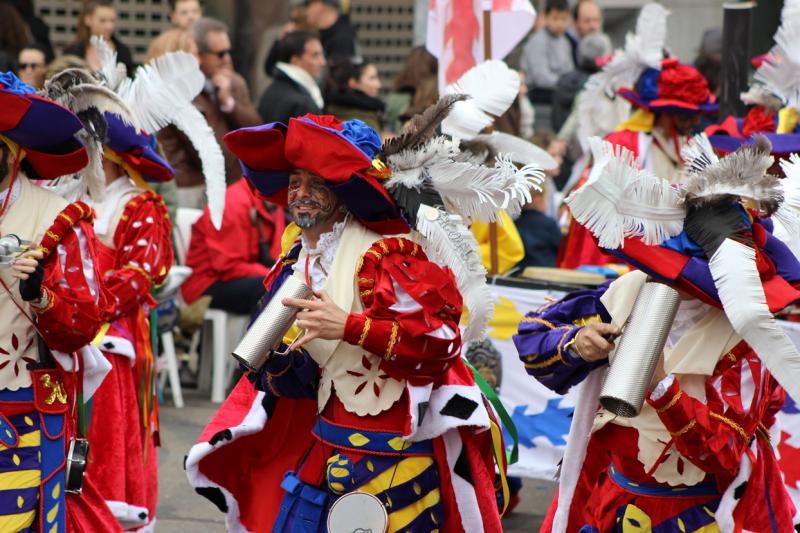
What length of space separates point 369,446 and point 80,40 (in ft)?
22.1

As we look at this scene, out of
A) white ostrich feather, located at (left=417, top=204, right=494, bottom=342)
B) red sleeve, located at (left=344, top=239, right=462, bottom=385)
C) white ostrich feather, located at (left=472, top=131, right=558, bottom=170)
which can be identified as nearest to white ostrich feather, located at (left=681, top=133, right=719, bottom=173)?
white ostrich feather, located at (left=417, top=204, right=494, bottom=342)

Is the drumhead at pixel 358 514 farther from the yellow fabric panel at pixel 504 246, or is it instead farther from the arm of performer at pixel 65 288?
the yellow fabric panel at pixel 504 246

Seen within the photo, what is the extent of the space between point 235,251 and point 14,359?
Answer: 4653 mm

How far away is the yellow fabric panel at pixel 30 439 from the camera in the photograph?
4650 mm

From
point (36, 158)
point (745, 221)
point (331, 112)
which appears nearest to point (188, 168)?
point (331, 112)

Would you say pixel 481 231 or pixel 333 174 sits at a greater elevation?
pixel 333 174

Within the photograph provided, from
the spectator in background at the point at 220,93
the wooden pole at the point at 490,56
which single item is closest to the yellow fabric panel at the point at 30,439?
the wooden pole at the point at 490,56

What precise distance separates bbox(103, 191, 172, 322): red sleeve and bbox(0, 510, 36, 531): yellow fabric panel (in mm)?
1318

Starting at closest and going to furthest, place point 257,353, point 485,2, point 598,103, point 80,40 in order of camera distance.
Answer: point 257,353 → point 485,2 → point 598,103 → point 80,40

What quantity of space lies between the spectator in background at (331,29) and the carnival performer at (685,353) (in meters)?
8.32

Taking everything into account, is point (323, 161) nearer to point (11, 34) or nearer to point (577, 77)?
point (11, 34)

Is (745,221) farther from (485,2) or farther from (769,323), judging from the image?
(485,2)

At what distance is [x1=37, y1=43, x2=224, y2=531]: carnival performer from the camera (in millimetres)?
5930

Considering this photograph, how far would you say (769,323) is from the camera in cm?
345
